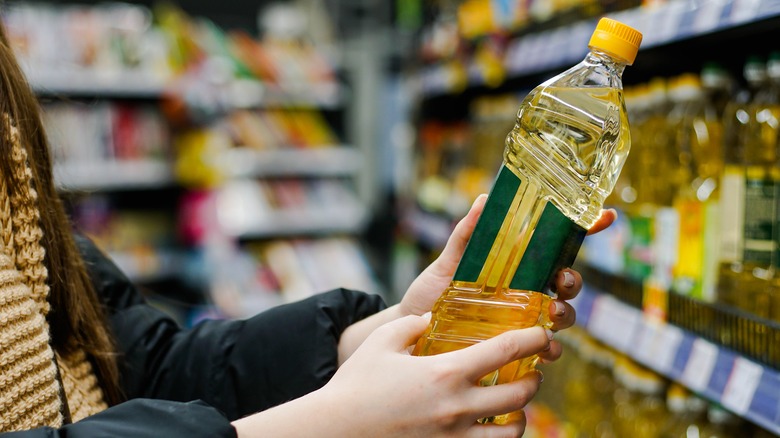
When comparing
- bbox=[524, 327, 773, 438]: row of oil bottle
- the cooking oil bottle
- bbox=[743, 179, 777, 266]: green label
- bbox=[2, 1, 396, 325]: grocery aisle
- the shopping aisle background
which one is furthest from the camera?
bbox=[2, 1, 396, 325]: grocery aisle

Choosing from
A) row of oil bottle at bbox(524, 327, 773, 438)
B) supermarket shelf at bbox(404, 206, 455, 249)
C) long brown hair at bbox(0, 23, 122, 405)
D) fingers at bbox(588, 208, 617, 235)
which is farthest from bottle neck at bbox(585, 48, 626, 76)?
supermarket shelf at bbox(404, 206, 455, 249)

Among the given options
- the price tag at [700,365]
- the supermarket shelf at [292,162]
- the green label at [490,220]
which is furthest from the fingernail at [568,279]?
the supermarket shelf at [292,162]

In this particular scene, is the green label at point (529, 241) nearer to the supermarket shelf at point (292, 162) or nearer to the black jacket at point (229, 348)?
the black jacket at point (229, 348)

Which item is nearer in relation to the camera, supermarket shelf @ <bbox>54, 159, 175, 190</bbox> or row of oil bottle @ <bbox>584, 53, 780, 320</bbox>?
row of oil bottle @ <bbox>584, 53, 780, 320</bbox>

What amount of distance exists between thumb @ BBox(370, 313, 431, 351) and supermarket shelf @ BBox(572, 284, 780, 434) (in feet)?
2.01

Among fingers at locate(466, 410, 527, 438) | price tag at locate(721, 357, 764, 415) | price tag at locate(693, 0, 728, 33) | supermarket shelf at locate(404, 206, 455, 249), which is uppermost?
price tag at locate(693, 0, 728, 33)

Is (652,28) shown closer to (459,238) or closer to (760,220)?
(760,220)

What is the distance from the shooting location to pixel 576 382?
7.72 feet

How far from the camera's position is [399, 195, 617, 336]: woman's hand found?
3.14 feet

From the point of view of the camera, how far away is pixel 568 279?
95 cm

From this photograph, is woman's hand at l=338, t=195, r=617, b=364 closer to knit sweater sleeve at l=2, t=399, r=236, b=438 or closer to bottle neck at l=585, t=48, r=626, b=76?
bottle neck at l=585, t=48, r=626, b=76

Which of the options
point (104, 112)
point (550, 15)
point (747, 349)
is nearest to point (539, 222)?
point (747, 349)

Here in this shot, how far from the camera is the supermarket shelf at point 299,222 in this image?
4.12m

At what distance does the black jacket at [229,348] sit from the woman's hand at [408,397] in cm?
36
